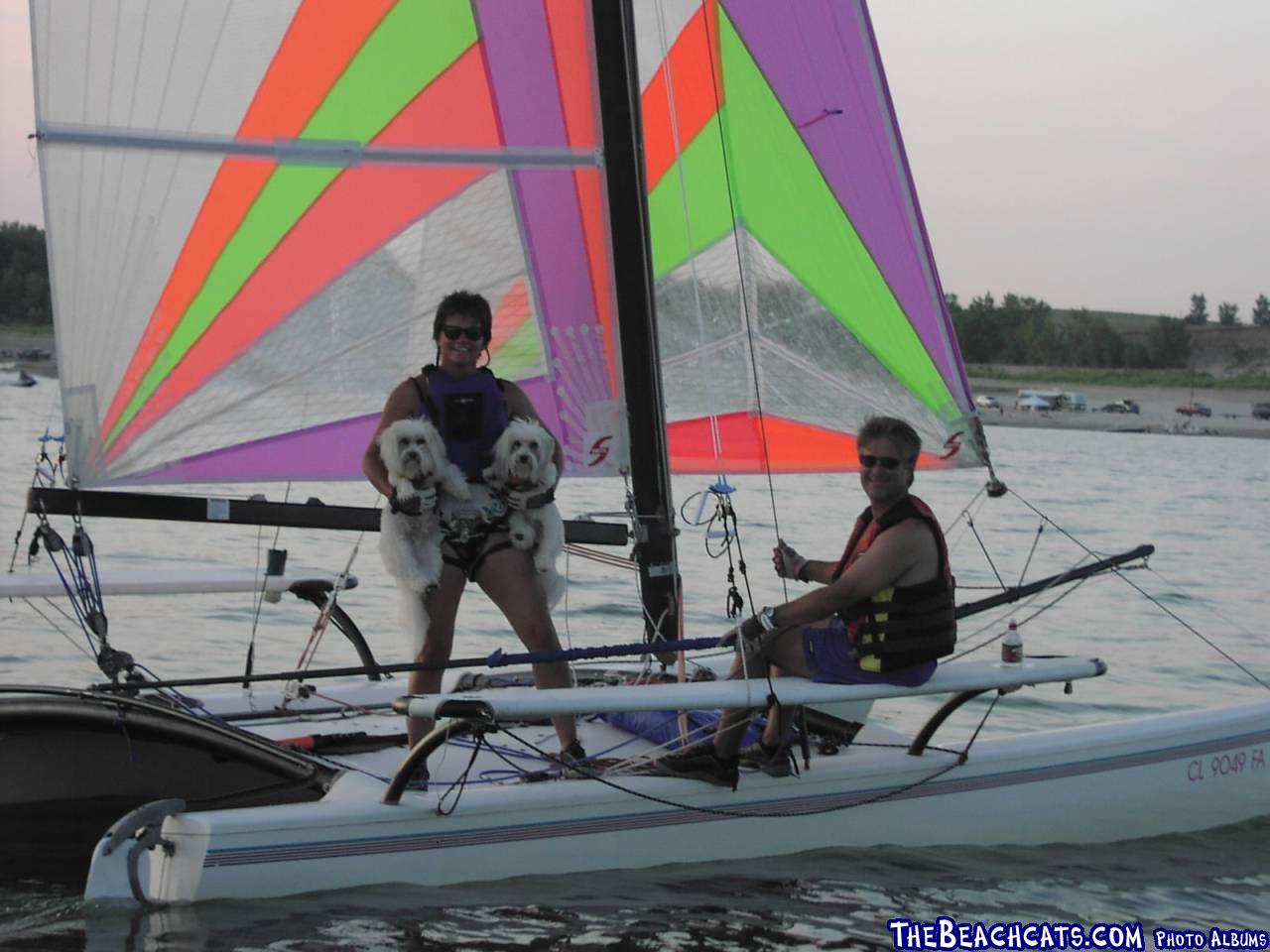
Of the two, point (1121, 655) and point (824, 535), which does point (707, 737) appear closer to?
point (1121, 655)

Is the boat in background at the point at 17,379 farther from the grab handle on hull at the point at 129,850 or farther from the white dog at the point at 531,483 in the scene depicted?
the grab handle on hull at the point at 129,850

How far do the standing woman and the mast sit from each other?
671mm

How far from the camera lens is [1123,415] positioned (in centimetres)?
5341

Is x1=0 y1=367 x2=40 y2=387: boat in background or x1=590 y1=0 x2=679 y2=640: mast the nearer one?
x1=590 y1=0 x2=679 y2=640: mast

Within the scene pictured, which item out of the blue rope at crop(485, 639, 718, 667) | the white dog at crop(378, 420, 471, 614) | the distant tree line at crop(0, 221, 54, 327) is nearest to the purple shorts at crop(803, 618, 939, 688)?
the blue rope at crop(485, 639, 718, 667)

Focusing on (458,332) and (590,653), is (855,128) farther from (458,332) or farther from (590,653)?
(590,653)

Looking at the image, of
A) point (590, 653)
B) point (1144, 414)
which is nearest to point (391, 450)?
point (590, 653)

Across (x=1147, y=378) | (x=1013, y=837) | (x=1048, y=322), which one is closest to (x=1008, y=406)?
A: (x=1147, y=378)

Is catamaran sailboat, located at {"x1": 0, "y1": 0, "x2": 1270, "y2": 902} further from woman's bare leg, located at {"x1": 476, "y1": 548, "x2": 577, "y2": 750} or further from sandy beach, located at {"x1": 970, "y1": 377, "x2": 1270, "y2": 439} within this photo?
sandy beach, located at {"x1": 970, "y1": 377, "x2": 1270, "y2": 439}

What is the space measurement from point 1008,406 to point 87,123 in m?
53.0

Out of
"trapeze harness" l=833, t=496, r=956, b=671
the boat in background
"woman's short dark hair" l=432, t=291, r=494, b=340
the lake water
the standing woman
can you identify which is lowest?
the lake water

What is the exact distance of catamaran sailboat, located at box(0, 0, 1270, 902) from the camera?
16.8 ft

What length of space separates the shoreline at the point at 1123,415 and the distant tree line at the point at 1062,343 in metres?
3.99

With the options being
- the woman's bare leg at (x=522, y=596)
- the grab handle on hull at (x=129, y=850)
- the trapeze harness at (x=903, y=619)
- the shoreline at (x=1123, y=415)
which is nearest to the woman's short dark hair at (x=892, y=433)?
the trapeze harness at (x=903, y=619)
